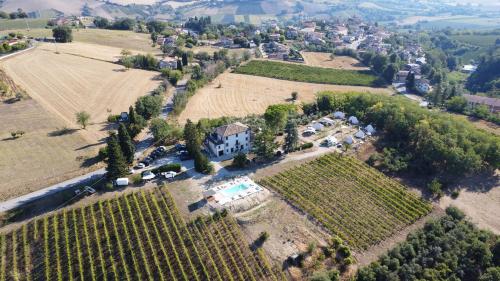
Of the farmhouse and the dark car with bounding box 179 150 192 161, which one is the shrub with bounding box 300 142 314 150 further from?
the dark car with bounding box 179 150 192 161

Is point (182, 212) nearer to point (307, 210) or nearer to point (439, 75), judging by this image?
point (307, 210)

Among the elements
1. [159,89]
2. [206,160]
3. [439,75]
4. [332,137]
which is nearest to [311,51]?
[439,75]

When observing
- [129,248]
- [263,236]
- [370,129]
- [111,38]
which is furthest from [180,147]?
[111,38]

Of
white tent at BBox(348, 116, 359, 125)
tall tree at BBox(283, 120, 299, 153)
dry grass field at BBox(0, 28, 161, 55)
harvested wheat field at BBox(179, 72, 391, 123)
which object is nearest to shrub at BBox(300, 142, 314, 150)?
tall tree at BBox(283, 120, 299, 153)

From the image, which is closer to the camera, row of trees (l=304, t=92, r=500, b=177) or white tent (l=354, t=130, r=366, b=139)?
row of trees (l=304, t=92, r=500, b=177)

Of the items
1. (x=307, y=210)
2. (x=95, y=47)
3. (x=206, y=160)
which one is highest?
(x=95, y=47)

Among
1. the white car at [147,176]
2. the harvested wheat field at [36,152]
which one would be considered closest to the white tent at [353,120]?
the white car at [147,176]
